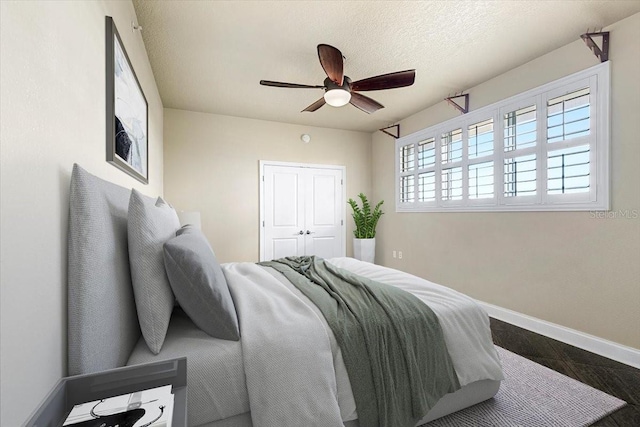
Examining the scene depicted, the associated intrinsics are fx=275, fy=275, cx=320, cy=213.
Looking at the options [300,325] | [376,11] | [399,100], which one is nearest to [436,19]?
[376,11]

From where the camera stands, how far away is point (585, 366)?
216 cm

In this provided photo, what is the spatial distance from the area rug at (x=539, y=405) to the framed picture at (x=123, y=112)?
2392mm

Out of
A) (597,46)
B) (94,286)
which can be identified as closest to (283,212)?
(94,286)

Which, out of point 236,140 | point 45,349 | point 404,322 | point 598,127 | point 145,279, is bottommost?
point 404,322

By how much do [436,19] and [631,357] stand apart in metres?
3.14

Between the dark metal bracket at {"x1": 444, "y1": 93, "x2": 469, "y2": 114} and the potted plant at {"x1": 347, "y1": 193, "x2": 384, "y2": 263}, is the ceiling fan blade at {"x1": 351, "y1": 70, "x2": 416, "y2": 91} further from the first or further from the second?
the potted plant at {"x1": 347, "y1": 193, "x2": 384, "y2": 263}

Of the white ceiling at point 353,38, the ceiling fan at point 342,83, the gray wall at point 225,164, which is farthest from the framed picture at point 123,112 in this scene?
the gray wall at point 225,164

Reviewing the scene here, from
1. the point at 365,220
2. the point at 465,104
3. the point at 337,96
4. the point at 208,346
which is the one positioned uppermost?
the point at 465,104

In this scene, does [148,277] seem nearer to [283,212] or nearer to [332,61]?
[332,61]

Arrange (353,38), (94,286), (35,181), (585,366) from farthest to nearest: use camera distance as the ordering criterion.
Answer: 1. (353,38)
2. (585,366)
3. (94,286)
4. (35,181)

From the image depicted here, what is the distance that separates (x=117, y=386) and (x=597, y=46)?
3.95 metres

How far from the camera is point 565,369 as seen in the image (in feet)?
6.95

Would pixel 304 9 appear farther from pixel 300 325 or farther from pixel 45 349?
pixel 45 349

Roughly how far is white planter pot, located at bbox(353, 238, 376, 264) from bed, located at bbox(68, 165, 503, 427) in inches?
144
